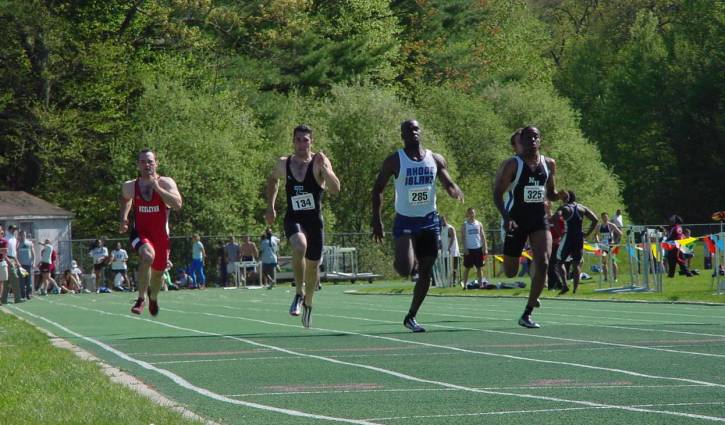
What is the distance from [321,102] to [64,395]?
58.0 meters

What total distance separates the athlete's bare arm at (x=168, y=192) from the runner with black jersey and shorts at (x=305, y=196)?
1.12 meters

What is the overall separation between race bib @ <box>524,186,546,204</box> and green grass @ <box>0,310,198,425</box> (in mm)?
4923

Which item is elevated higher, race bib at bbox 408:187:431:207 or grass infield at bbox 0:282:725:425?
race bib at bbox 408:187:431:207

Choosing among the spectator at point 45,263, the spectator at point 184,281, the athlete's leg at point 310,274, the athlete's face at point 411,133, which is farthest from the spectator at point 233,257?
the athlete's face at point 411,133

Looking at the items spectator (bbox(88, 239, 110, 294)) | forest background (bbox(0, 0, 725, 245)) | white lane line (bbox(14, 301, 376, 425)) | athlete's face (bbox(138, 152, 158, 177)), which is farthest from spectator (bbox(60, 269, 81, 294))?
white lane line (bbox(14, 301, 376, 425))

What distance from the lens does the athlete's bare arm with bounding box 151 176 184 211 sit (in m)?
17.1

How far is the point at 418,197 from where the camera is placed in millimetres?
15352

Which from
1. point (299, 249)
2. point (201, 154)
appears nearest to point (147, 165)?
point (299, 249)

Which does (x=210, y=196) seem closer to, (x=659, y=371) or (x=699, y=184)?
(x=699, y=184)

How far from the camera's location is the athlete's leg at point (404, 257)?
15.2 meters

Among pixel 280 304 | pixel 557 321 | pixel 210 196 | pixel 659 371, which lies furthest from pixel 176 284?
pixel 659 371

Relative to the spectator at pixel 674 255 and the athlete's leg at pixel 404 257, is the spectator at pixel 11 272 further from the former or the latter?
the athlete's leg at pixel 404 257

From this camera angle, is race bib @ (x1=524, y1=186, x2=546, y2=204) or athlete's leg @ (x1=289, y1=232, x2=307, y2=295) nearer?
race bib @ (x1=524, y1=186, x2=546, y2=204)

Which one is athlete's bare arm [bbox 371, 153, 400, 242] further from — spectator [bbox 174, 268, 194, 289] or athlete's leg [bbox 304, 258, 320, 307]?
spectator [bbox 174, 268, 194, 289]
